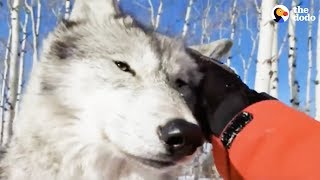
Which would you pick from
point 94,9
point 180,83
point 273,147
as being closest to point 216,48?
point 180,83

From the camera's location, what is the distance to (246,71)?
29.2 meters

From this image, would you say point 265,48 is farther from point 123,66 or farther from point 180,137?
point 180,137

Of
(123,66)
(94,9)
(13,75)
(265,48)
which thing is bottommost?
(13,75)

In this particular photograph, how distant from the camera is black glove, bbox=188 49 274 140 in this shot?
6.82ft

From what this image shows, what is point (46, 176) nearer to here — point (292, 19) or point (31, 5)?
point (292, 19)

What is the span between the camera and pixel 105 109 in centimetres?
216

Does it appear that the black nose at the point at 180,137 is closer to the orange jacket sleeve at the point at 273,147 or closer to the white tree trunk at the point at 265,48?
the orange jacket sleeve at the point at 273,147

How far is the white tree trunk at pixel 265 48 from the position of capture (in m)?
7.18

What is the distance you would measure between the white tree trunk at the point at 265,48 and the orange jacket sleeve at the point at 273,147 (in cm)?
529

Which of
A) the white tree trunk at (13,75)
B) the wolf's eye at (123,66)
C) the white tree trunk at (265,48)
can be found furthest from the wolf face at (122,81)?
the white tree trunk at (13,75)

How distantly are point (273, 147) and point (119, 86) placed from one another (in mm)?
816

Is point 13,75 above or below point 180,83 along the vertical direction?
below

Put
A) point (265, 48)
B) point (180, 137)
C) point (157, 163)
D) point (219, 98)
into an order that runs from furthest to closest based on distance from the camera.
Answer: point (265, 48)
point (219, 98)
point (157, 163)
point (180, 137)

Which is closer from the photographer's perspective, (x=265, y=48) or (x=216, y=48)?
(x=216, y=48)
